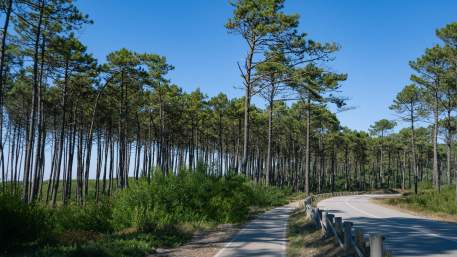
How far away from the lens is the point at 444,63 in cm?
3794

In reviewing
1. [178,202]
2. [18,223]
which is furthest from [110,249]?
[178,202]

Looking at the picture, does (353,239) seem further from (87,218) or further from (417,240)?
(87,218)

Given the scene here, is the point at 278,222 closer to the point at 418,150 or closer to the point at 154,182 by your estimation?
the point at 154,182

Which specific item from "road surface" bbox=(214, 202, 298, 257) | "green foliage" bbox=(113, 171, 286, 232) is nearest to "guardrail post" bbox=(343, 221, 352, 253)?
"road surface" bbox=(214, 202, 298, 257)

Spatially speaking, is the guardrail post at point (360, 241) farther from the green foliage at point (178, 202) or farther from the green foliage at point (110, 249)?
the green foliage at point (178, 202)

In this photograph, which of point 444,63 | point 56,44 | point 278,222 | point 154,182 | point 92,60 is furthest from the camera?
point 444,63

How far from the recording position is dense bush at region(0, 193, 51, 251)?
1204 centimetres

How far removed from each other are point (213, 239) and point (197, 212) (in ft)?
15.8

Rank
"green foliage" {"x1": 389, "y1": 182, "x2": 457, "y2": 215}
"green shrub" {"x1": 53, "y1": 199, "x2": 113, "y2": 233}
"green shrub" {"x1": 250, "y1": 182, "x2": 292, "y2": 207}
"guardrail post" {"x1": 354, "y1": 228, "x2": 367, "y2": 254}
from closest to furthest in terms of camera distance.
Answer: "guardrail post" {"x1": 354, "y1": 228, "x2": 367, "y2": 254} → "green shrub" {"x1": 53, "y1": 199, "x2": 113, "y2": 233} → "green foliage" {"x1": 389, "y1": 182, "x2": 457, "y2": 215} → "green shrub" {"x1": 250, "y1": 182, "x2": 292, "y2": 207}

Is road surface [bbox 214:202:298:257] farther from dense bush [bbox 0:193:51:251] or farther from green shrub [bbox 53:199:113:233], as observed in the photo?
green shrub [bbox 53:199:113:233]

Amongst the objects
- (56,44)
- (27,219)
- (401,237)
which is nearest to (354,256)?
(401,237)

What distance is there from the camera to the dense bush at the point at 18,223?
12.0m

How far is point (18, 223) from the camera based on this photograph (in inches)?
490

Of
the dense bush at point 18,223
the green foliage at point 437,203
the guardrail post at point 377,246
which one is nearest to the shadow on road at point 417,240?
the guardrail post at point 377,246
